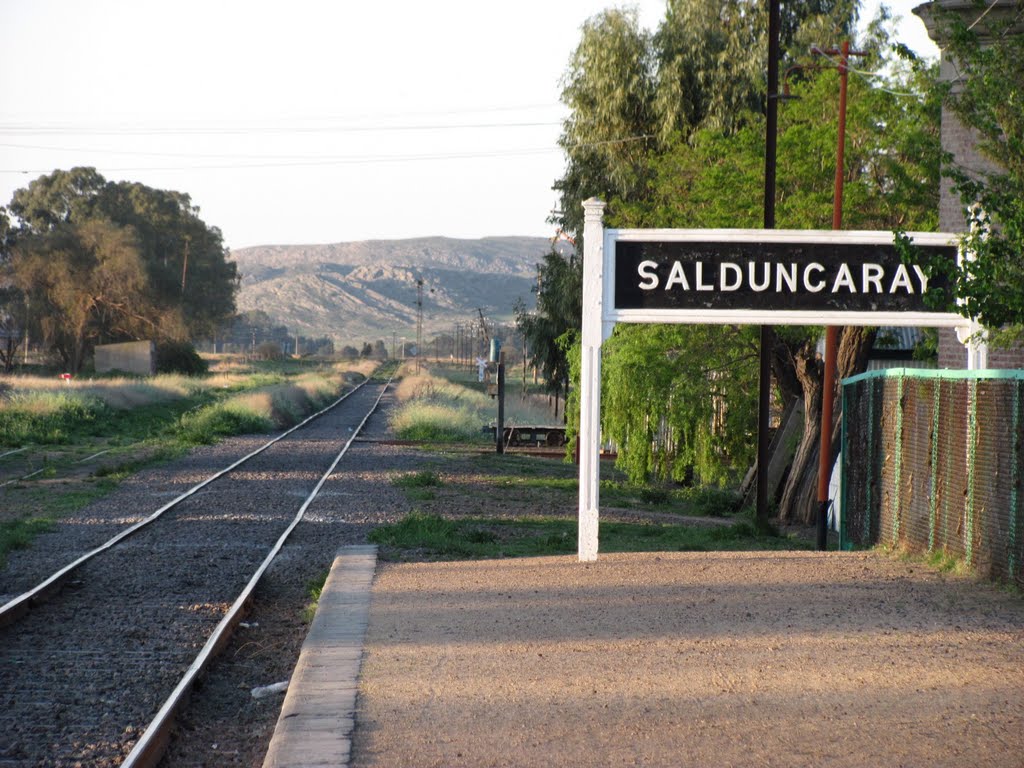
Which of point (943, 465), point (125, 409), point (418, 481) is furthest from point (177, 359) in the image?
point (943, 465)

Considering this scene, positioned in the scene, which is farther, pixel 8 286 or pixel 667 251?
pixel 8 286

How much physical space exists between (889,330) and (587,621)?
1864 centimetres

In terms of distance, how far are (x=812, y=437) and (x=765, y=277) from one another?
11.4m

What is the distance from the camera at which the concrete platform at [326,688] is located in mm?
6375

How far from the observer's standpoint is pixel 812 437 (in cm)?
2352

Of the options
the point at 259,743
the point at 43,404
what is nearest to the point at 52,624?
the point at 259,743

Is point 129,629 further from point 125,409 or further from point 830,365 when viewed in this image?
point 125,409

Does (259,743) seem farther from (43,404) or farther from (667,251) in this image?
(43,404)

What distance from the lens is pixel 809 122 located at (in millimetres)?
26109

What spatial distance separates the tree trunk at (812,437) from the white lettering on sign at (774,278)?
10.00 metres

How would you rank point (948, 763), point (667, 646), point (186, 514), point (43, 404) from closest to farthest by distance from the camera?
point (948, 763), point (667, 646), point (186, 514), point (43, 404)

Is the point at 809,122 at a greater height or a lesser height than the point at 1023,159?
greater

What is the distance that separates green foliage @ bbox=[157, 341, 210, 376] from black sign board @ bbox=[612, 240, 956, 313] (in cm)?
7419

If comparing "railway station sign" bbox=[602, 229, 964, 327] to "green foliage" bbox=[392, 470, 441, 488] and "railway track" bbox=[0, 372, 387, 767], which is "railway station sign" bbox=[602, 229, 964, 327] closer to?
"railway track" bbox=[0, 372, 387, 767]
